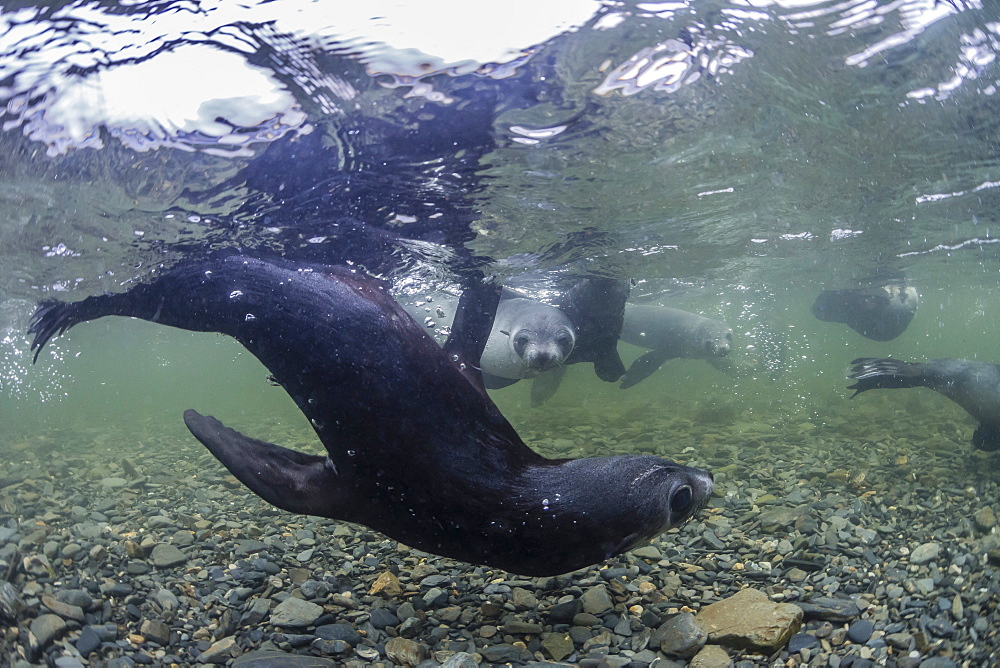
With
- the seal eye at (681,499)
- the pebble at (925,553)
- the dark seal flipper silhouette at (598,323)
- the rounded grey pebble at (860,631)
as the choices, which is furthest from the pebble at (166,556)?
the dark seal flipper silhouette at (598,323)

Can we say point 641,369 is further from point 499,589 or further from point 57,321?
point 57,321

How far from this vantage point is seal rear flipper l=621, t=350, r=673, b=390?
497 inches

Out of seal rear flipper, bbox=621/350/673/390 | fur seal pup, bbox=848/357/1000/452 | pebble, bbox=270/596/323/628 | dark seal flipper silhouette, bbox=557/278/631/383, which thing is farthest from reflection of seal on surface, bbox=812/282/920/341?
pebble, bbox=270/596/323/628

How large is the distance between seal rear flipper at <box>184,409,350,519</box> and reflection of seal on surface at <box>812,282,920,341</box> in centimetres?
2009

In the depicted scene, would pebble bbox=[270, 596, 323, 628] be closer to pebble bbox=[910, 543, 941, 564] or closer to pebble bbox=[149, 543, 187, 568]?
pebble bbox=[149, 543, 187, 568]

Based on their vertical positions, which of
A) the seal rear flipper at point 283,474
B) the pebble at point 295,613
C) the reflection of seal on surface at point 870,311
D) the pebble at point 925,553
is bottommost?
the reflection of seal on surface at point 870,311

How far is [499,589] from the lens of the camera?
3422 mm

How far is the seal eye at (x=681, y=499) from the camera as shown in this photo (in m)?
2.80

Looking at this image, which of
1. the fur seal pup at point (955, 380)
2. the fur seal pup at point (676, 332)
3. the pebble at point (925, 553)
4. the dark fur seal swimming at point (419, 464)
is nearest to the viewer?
the dark fur seal swimming at point (419, 464)

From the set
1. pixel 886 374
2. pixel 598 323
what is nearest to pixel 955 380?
pixel 886 374

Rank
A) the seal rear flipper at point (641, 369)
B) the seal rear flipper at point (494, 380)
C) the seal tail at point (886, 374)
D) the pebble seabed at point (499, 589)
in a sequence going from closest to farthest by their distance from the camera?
the pebble seabed at point (499, 589) → the seal tail at point (886, 374) → the seal rear flipper at point (494, 380) → the seal rear flipper at point (641, 369)

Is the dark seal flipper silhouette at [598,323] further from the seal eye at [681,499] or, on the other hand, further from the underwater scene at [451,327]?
the seal eye at [681,499]

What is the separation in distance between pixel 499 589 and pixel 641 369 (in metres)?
9.98

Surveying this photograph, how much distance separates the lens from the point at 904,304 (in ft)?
64.2
